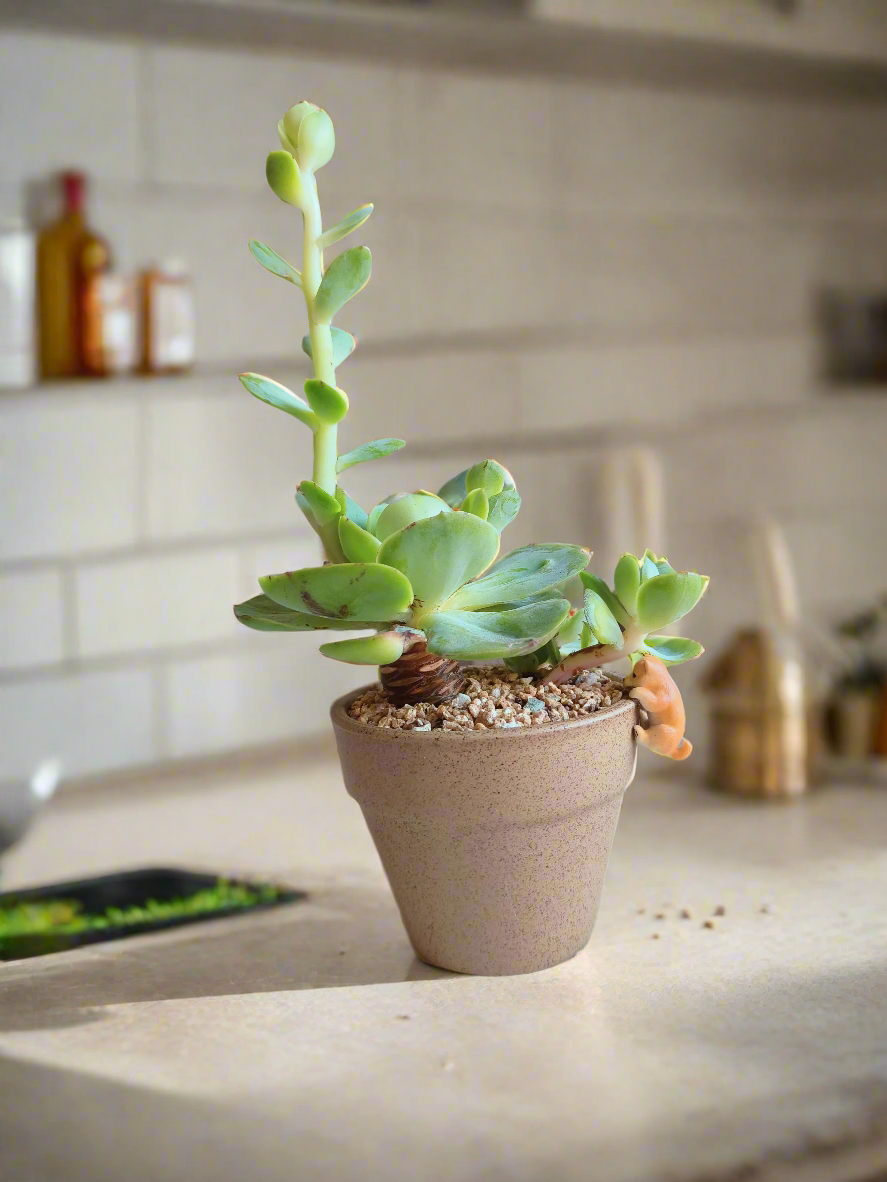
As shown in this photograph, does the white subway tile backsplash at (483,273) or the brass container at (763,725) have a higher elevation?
the white subway tile backsplash at (483,273)

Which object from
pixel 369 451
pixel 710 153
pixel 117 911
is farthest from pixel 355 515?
pixel 710 153

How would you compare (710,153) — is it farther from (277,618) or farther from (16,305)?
(277,618)

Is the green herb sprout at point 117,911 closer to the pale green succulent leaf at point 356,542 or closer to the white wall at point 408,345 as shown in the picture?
the pale green succulent leaf at point 356,542

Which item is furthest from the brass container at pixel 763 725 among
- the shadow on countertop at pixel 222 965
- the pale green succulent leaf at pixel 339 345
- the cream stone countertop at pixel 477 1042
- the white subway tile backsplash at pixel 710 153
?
the white subway tile backsplash at pixel 710 153

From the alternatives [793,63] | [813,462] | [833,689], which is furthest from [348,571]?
[813,462]

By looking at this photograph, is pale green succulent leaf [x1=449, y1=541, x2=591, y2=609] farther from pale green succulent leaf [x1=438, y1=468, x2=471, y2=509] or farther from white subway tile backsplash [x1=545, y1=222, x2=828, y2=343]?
white subway tile backsplash [x1=545, y1=222, x2=828, y2=343]

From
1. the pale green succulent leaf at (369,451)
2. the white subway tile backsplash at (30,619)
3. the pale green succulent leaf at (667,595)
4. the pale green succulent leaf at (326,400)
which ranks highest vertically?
the pale green succulent leaf at (326,400)

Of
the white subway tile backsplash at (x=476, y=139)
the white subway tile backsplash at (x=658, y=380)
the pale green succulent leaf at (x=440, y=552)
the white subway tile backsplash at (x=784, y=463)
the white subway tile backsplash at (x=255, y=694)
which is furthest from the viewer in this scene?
the white subway tile backsplash at (x=784, y=463)
